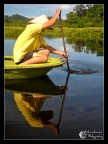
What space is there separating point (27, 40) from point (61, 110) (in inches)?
35.0

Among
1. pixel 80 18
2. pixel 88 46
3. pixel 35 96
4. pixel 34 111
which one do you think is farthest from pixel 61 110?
pixel 88 46

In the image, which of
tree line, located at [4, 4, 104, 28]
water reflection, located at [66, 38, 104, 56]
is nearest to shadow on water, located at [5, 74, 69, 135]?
tree line, located at [4, 4, 104, 28]

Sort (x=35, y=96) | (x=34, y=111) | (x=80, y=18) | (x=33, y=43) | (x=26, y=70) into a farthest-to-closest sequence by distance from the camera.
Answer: (x=80, y=18)
(x=33, y=43)
(x=26, y=70)
(x=35, y=96)
(x=34, y=111)

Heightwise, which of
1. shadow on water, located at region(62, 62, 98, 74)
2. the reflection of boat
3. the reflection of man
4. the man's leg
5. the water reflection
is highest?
the water reflection

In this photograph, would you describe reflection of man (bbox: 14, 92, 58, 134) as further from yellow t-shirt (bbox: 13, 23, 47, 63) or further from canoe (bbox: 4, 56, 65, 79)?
yellow t-shirt (bbox: 13, 23, 47, 63)

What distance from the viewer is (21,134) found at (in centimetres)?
305

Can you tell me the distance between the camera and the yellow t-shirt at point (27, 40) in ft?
12.7

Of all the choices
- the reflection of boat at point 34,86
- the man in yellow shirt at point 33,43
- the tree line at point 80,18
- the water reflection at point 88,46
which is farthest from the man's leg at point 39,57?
the water reflection at point 88,46

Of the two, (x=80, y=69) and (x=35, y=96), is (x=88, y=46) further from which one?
(x=35, y=96)

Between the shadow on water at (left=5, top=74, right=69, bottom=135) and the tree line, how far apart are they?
0.60 metres

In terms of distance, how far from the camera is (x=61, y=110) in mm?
3389

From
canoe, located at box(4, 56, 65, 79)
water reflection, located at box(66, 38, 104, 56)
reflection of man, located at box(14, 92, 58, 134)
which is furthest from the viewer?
water reflection, located at box(66, 38, 104, 56)

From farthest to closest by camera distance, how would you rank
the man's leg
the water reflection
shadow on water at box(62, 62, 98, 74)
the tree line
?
the water reflection < shadow on water at box(62, 62, 98, 74) < the man's leg < the tree line

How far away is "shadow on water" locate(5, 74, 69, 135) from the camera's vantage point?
3.24 meters
